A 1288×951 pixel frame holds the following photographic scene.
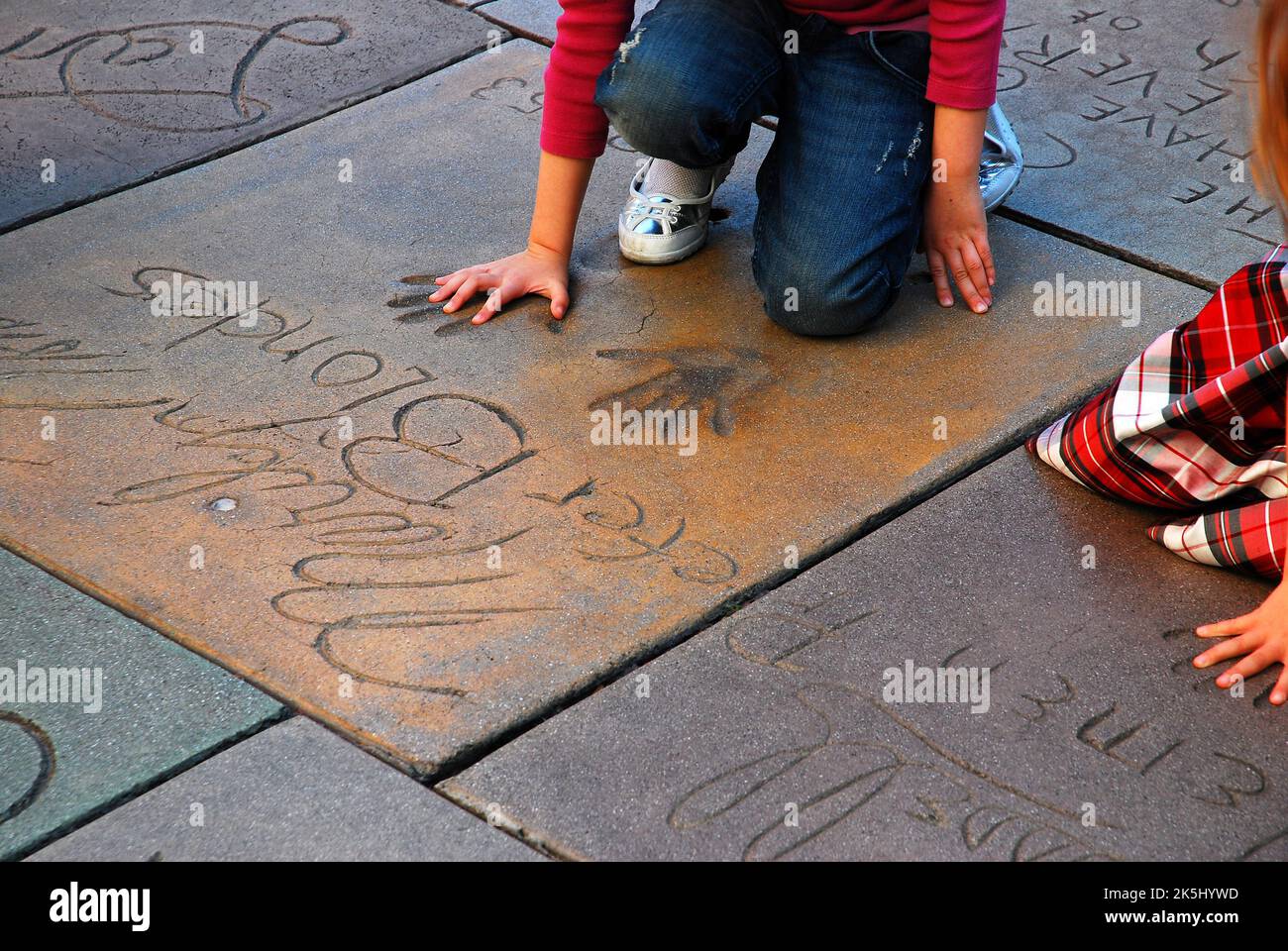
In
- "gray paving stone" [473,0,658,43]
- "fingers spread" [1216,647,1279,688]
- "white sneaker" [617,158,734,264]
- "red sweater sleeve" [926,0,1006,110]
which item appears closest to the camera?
"fingers spread" [1216,647,1279,688]

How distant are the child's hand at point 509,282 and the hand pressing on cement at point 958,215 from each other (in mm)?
628

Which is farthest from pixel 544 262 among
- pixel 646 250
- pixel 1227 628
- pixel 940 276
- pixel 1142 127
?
pixel 1142 127

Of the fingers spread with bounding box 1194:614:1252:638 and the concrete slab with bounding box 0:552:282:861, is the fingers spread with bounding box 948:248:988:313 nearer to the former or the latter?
the fingers spread with bounding box 1194:614:1252:638

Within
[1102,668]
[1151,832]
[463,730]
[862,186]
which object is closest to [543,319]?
[862,186]

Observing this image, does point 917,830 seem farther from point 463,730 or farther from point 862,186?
point 862,186

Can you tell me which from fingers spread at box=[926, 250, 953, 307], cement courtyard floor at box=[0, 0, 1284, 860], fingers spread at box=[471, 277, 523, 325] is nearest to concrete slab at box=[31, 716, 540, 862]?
cement courtyard floor at box=[0, 0, 1284, 860]

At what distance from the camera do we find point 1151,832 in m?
1.37

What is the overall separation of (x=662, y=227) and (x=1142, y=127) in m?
1.11

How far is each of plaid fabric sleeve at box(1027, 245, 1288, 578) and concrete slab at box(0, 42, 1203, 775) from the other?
20 cm

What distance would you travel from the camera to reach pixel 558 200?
226cm

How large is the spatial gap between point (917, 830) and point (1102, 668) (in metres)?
0.36

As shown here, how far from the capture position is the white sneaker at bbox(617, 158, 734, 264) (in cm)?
234
